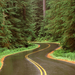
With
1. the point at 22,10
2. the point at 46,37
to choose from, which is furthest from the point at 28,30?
the point at 46,37

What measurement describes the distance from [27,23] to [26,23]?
0.35 m

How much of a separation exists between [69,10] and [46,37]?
3337 centimetres

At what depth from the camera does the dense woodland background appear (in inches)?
676

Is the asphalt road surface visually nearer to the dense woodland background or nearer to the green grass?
the green grass

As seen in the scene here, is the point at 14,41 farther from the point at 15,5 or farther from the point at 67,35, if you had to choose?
the point at 67,35

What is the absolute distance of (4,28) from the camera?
72.8 ft

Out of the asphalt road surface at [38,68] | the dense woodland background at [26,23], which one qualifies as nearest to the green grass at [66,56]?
the dense woodland background at [26,23]

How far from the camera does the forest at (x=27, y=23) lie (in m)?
17.0

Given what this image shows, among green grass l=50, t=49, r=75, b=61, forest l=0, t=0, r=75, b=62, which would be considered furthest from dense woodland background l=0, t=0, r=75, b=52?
green grass l=50, t=49, r=75, b=61

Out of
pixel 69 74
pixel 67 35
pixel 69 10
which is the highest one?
pixel 69 10

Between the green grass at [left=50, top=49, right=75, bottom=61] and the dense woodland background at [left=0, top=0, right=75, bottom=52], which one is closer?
the green grass at [left=50, top=49, right=75, bottom=61]

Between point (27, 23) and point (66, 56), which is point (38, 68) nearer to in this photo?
point (66, 56)

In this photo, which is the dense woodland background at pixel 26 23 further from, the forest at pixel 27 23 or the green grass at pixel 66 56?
the green grass at pixel 66 56

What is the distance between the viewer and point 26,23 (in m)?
31.2
